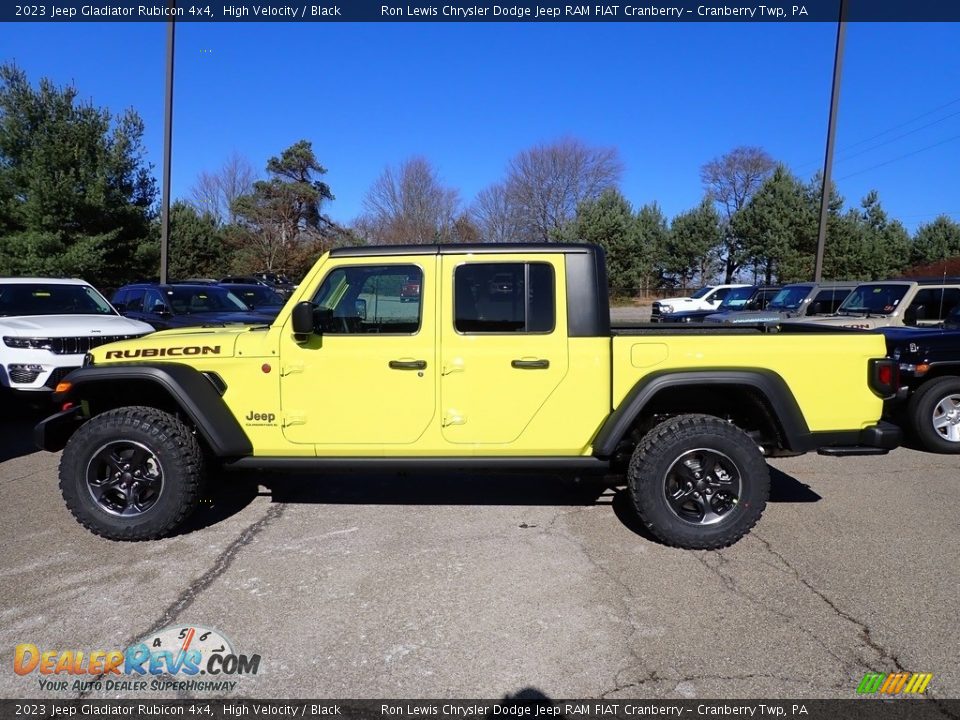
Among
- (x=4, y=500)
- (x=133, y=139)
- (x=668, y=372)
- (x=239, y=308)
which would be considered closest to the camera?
(x=668, y=372)

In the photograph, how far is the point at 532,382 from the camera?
4109 millimetres

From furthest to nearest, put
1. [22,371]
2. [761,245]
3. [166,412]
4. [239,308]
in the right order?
1. [761,245]
2. [239,308]
3. [22,371]
4. [166,412]

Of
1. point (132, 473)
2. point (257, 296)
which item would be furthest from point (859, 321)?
point (257, 296)

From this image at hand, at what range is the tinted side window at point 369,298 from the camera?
421cm

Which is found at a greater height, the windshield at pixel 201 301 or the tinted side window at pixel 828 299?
the tinted side window at pixel 828 299

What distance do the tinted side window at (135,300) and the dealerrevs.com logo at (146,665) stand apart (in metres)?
9.19

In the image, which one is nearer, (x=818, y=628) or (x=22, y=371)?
(x=818, y=628)

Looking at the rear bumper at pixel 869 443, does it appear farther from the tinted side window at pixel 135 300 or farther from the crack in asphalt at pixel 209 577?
the tinted side window at pixel 135 300

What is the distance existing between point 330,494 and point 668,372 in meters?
2.84

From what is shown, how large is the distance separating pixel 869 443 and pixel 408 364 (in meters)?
2.90

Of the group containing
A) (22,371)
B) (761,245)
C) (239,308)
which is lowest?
(22,371)

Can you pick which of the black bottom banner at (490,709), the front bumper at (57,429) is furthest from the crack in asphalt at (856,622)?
the front bumper at (57,429)

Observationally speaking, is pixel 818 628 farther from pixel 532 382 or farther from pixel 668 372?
pixel 532 382

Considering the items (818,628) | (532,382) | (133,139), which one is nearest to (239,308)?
(532,382)
